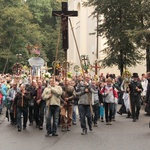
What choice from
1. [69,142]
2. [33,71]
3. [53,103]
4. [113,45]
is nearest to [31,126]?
[53,103]

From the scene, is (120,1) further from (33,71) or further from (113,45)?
(33,71)

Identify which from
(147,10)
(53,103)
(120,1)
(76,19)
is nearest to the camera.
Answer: (53,103)

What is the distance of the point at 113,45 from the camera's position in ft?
90.6

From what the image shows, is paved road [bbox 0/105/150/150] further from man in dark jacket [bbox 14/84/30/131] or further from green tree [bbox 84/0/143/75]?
green tree [bbox 84/0/143/75]

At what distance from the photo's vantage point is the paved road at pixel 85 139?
409 inches

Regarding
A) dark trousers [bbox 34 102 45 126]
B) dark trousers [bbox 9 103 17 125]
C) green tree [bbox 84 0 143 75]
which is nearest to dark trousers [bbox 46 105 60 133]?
dark trousers [bbox 34 102 45 126]

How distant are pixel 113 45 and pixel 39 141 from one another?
17.1m

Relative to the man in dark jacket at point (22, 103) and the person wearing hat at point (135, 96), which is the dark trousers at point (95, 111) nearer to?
the person wearing hat at point (135, 96)

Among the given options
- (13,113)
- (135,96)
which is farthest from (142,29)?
(13,113)

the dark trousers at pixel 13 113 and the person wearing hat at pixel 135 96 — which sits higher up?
the person wearing hat at pixel 135 96

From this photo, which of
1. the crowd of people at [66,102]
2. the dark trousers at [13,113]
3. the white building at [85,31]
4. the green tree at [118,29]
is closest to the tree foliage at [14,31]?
the white building at [85,31]

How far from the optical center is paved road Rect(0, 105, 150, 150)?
10.4m

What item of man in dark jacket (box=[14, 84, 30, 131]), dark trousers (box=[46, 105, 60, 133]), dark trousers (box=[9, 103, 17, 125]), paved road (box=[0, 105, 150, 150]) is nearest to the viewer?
paved road (box=[0, 105, 150, 150])

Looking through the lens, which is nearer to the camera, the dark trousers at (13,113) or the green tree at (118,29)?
the dark trousers at (13,113)
